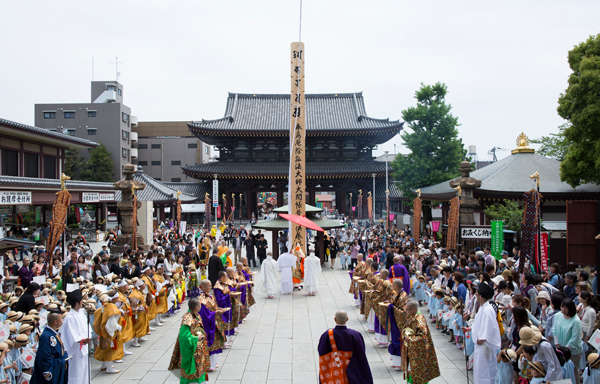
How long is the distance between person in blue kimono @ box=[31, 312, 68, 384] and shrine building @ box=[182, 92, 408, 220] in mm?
29326

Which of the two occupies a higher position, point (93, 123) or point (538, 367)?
point (93, 123)

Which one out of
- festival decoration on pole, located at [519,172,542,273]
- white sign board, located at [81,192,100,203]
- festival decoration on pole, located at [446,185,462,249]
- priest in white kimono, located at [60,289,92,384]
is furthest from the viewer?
white sign board, located at [81,192,100,203]

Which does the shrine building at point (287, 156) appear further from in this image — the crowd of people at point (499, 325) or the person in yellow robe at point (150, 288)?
the crowd of people at point (499, 325)

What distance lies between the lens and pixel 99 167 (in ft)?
143

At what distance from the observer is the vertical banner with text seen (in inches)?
626

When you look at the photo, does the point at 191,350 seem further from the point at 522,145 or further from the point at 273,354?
the point at 522,145

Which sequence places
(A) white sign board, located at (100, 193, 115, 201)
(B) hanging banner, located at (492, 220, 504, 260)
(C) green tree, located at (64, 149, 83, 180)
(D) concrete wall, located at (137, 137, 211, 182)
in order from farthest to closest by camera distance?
(D) concrete wall, located at (137, 137, 211, 182) < (C) green tree, located at (64, 149, 83, 180) < (A) white sign board, located at (100, 193, 115, 201) < (B) hanging banner, located at (492, 220, 504, 260)

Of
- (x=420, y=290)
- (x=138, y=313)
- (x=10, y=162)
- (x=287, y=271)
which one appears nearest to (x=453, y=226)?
(x=420, y=290)

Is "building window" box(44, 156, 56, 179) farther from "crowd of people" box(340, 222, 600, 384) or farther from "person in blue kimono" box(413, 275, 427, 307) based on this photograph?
"person in blue kimono" box(413, 275, 427, 307)

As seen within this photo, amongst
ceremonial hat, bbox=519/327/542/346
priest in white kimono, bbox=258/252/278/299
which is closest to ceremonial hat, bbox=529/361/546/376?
ceremonial hat, bbox=519/327/542/346

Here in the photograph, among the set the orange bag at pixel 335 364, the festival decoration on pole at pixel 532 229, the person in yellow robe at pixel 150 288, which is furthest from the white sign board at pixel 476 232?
the person in yellow robe at pixel 150 288

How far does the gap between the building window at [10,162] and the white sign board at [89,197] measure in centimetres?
371

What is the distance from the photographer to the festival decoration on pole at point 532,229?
9.93m

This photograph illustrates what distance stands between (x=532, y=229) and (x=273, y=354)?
718 cm
